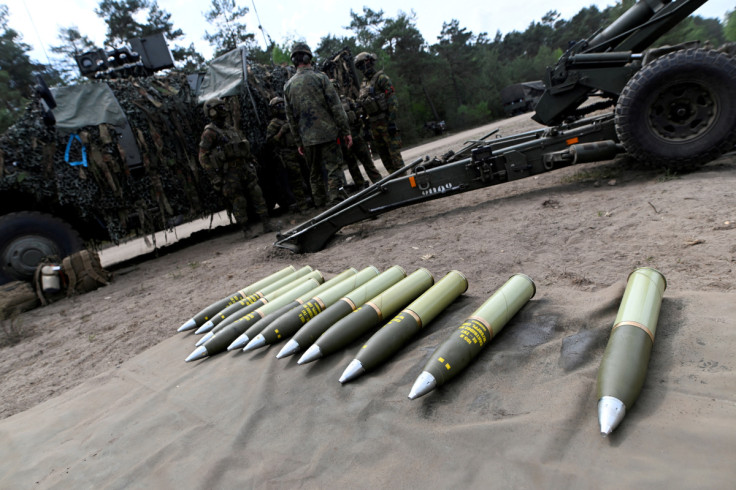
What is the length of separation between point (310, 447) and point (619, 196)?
3.72 meters

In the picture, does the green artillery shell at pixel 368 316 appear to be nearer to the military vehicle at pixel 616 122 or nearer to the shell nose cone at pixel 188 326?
the shell nose cone at pixel 188 326

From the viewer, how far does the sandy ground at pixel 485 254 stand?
2.83 m

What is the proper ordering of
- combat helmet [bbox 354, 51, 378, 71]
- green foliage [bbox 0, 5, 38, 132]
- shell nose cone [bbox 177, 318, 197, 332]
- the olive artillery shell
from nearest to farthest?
1. the olive artillery shell
2. shell nose cone [bbox 177, 318, 197, 332]
3. combat helmet [bbox 354, 51, 378, 71]
4. green foliage [bbox 0, 5, 38, 132]

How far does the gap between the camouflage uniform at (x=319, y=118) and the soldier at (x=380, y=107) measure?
1.60 metres

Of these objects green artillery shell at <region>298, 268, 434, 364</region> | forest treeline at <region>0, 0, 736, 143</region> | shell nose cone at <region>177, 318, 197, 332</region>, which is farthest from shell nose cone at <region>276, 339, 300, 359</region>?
forest treeline at <region>0, 0, 736, 143</region>

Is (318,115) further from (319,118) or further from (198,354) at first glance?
(198,354)

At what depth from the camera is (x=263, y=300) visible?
3.55 m

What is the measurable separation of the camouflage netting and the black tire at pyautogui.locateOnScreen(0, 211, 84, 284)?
1.54ft

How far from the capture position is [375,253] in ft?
14.6

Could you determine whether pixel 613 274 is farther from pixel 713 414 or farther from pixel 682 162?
pixel 682 162

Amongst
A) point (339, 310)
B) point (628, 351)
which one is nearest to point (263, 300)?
point (339, 310)

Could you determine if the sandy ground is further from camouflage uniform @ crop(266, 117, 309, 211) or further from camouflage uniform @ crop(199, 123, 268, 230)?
camouflage uniform @ crop(266, 117, 309, 211)

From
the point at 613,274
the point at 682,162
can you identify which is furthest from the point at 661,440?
the point at 682,162

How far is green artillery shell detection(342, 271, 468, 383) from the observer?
223cm
